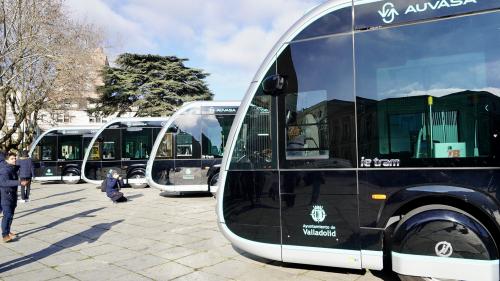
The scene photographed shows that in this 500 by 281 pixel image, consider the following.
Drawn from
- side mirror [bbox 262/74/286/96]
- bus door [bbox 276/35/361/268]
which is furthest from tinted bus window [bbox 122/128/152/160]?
bus door [bbox 276/35/361/268]

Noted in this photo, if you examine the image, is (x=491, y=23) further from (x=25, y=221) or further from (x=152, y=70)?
(x=152, y=70)

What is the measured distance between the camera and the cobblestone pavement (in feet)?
17.6

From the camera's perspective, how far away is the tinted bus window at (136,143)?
17.9 meters

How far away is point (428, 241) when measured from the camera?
4.16 meters

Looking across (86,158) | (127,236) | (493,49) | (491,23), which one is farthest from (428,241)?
(86,158)

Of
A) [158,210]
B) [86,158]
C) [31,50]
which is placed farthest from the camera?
[31,50]

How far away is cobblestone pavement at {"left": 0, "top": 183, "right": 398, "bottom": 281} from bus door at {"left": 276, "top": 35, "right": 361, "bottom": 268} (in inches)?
25.3

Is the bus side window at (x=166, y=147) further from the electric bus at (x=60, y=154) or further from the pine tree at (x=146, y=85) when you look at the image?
the pine tree at (x=146, y=85)

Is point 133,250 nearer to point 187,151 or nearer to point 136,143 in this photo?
point 187,151

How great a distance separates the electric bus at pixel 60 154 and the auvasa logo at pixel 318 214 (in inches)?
749

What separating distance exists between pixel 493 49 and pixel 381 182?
5.73 feet

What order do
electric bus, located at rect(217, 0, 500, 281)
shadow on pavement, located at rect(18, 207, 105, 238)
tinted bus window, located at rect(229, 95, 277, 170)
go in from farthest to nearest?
shadow on pavement, located at rect(18, 207, 105, 238), tinted bus window, located at rect(229, 95, 277, 170), electric bus, located at rect(217, 0, 500, 281)

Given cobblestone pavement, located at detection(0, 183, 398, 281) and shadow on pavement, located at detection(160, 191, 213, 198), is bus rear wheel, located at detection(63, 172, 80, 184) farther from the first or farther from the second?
cobblestone pavement, located at detection(0, 183, 398, 281)

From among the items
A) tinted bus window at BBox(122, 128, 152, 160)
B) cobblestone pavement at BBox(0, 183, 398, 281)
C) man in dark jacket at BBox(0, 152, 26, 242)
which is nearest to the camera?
cobblestone pavement at BBox(0, 183, 398, 281)
